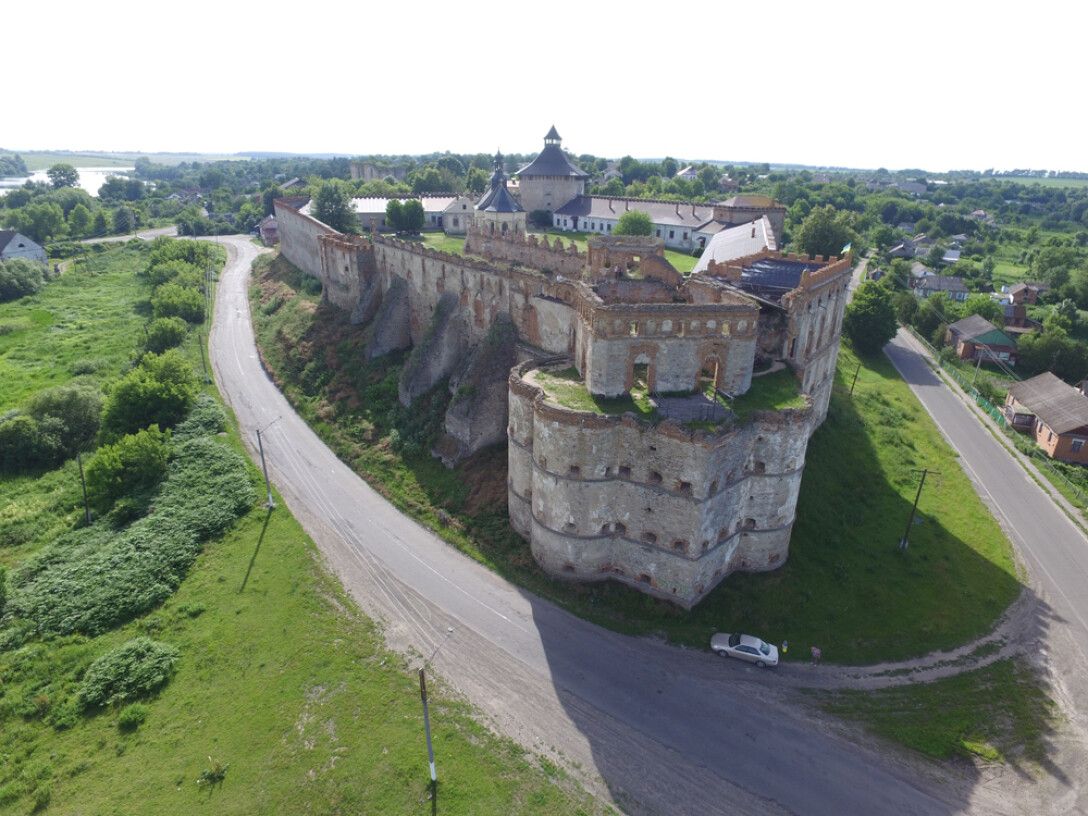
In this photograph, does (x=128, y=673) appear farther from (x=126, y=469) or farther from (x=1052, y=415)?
(x=1052, y=415)

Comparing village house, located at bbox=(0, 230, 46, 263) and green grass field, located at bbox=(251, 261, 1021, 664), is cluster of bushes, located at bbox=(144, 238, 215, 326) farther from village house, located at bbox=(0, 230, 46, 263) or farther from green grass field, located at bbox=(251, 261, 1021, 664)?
green grass field, located at bbox=(251, 261, 1021, 664)

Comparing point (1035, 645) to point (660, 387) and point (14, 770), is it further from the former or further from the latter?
point (14, 770)

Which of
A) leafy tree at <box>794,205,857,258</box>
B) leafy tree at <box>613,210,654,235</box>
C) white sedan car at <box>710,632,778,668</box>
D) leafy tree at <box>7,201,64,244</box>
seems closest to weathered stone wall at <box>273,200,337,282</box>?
leafy tree at <box>613,210,654,235</box>

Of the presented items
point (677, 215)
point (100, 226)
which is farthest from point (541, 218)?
point (100, 226)

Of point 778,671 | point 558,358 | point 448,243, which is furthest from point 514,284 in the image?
point 448,243

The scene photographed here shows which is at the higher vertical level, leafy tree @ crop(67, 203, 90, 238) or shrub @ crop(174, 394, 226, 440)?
leafy tree @ crop(67, 203, 90, 238)

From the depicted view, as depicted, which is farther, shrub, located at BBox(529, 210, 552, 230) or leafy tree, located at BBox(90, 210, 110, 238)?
leafy tree, located at BBox(90, 210, 110, 238)
